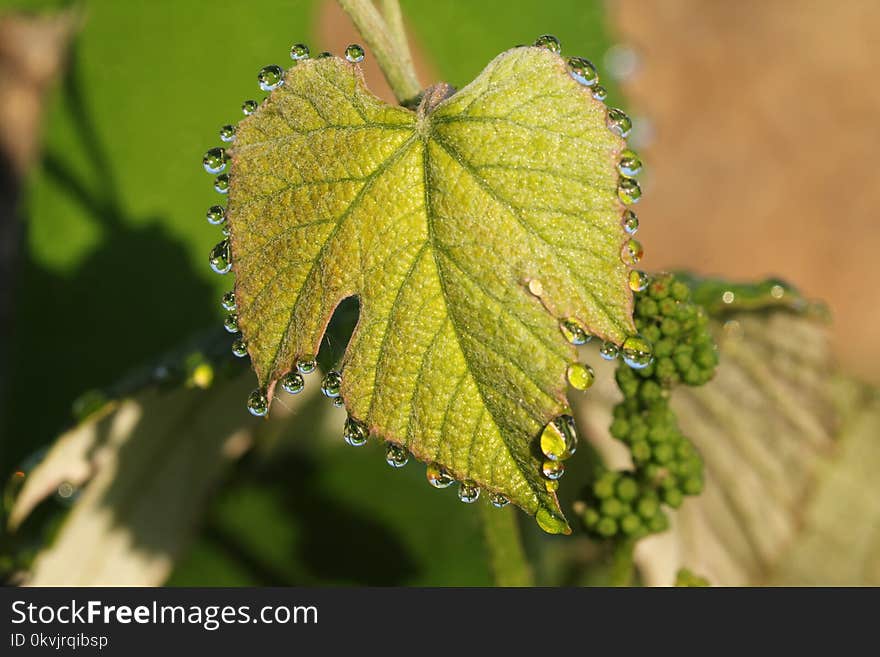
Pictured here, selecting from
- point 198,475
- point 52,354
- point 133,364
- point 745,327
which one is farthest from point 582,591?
point 52,354

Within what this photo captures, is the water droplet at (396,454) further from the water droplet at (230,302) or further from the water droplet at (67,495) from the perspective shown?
the water droplet at (67,495)

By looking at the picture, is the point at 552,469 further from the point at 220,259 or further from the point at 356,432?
the point at 220,259

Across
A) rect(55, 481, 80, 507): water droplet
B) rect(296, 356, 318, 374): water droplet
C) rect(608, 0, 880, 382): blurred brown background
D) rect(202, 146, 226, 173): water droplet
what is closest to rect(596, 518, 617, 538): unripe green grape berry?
rect(296, 356, 318, 374): water droplet

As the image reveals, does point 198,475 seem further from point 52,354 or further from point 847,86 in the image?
point 847,86

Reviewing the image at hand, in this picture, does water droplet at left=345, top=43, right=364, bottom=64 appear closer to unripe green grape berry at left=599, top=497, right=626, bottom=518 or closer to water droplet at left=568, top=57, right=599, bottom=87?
water droplet at left=568, top=57, right=599, bottom=87

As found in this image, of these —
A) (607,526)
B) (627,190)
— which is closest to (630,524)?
(607,526)

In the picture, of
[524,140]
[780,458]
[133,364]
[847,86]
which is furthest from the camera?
[847,86]
